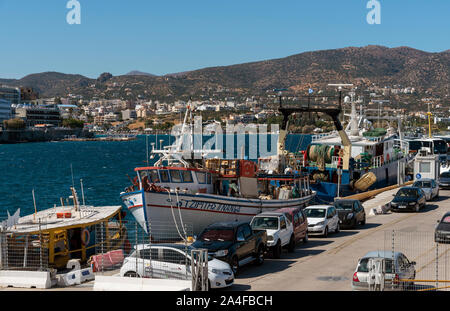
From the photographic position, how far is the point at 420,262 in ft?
62.8

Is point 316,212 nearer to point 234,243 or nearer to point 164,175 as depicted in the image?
point 164,175

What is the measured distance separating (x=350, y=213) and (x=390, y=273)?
1360 centimetres

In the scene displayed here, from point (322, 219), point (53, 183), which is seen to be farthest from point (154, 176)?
point (53, 183)

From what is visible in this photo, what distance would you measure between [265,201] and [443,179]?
18.8 metres

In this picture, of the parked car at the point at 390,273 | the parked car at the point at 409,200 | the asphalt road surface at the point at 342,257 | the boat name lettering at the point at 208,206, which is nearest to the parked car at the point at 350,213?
the asphalt road surface at the point at 342,257

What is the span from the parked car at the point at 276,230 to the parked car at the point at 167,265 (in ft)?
16.6

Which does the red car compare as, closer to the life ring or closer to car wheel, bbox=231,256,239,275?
car wheel, bbox=231,256,239,275

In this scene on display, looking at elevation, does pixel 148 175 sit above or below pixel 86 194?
above

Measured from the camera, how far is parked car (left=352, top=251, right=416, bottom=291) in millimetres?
14438

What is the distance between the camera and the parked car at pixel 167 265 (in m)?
15.7

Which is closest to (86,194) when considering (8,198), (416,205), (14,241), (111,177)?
(8,198)

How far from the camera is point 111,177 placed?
8212 centimetres

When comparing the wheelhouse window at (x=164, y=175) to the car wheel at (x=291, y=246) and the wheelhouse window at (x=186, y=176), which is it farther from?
the car wheel at (x=291, y=246)
